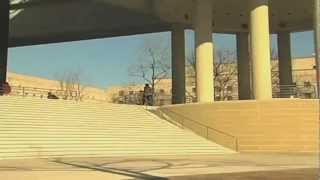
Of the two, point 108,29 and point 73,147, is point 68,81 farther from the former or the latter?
point 73,147

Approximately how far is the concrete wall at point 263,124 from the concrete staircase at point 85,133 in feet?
3.79

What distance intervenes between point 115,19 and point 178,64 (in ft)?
22.3

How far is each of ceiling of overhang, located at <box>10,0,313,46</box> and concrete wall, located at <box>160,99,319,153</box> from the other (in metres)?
13.2

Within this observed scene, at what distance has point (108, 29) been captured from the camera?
52.1m

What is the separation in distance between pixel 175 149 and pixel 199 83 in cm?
968

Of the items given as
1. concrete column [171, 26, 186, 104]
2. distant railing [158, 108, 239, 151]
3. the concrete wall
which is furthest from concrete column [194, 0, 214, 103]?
concrete column [171, 26, 186, 104]

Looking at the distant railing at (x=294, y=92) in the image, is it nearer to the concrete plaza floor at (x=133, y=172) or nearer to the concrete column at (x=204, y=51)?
the concrete column at (x=204, y=51)

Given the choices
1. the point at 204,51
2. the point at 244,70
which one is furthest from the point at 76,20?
the point at 204,51

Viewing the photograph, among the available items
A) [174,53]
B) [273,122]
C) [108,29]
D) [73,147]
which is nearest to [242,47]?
[174,53]

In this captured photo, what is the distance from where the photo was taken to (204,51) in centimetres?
3919

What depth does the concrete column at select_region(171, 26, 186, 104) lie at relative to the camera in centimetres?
4922

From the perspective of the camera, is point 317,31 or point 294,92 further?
point 294,92

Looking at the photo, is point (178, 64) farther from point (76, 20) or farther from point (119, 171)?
point (119, 171)

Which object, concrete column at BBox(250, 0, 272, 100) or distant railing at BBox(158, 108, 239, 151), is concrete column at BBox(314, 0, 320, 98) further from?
concrete column at BBox(250, 0, 272, 100)
